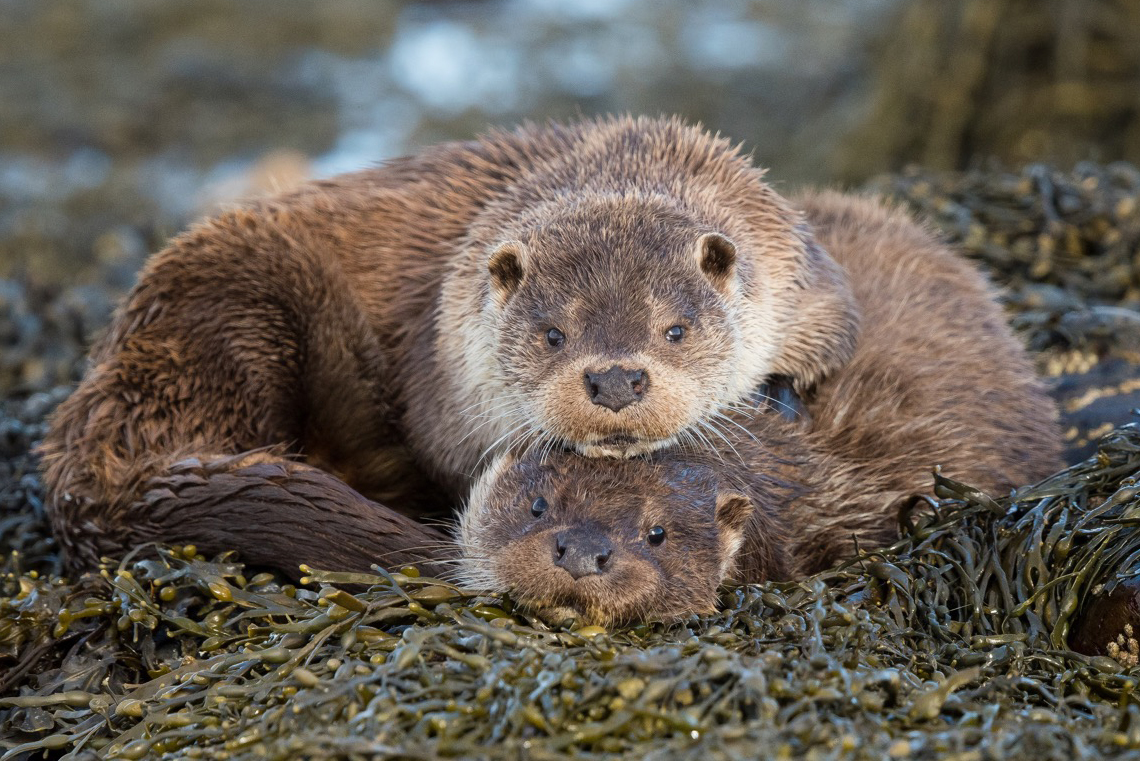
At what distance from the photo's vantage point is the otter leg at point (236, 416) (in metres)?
3.60

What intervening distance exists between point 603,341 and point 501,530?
1.96ft

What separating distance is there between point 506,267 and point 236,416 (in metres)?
1.06

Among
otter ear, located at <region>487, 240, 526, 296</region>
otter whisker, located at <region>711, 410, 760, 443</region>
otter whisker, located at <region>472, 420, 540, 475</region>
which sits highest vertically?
otter ear, located at <region>487, 240, 526, 296</region>

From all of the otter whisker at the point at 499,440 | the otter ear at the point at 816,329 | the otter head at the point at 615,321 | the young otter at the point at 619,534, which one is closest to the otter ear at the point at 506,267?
the otter head at the point at 615,321

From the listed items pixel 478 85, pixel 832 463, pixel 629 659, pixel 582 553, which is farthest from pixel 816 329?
pixel 478 85

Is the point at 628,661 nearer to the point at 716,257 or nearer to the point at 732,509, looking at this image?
the point at 732,509

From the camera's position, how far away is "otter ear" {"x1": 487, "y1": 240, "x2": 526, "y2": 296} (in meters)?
3.79

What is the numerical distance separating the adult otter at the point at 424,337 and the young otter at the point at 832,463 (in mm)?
139

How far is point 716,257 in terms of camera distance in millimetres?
3795

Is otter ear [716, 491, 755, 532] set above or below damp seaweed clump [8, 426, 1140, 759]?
above

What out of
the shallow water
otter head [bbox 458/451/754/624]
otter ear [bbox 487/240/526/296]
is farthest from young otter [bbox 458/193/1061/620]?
the shallow water

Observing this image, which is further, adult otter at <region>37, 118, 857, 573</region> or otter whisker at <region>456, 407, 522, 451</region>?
otter whisker at <region>456, 407, 522, 451</region>

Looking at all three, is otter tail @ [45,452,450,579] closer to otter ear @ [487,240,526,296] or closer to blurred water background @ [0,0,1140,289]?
otter ear @ [487,240,526,296]

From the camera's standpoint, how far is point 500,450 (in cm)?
398
